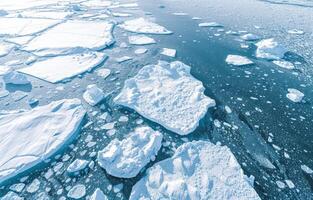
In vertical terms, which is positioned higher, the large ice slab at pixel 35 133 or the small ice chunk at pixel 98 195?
the large ice slab at pixel 35 133

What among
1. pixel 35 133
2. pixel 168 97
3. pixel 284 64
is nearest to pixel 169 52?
pixel 168 97

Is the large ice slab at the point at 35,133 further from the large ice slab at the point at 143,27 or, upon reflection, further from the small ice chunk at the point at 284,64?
the small ice chunk at the point at 284,64

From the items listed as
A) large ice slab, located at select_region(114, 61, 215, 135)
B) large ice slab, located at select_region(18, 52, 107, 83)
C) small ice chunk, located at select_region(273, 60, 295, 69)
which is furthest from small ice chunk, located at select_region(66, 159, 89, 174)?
small ice chunk, located at select_region(273, 60, 295, 69)

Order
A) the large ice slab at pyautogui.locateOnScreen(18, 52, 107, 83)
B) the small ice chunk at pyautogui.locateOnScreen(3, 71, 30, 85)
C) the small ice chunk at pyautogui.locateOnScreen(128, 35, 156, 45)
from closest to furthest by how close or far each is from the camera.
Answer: the small ice chunk at pyautogui.locateOnScreen(3, 71, 30, 85) → the large ice slab at pyautogui.locateOnScreen(18, 52, 107, 83) → the small ice chunk at pyautogui.locateOnScreen(128, 35, 156, 45)

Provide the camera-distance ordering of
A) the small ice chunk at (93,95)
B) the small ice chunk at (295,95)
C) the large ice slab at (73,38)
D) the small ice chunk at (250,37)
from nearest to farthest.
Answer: the small ice chunk at (93,95) → the small ice chunk at (295,95) → the large ice slab at (73,38) → the small ice chunk at (250,37)

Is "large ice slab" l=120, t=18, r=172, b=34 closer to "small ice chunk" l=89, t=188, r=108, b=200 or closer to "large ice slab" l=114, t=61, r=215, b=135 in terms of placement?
"large ice slab" l=114, t=61, r=215, b=135

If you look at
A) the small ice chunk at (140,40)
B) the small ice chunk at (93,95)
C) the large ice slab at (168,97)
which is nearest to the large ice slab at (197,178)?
the large ice slab at (168,97)
